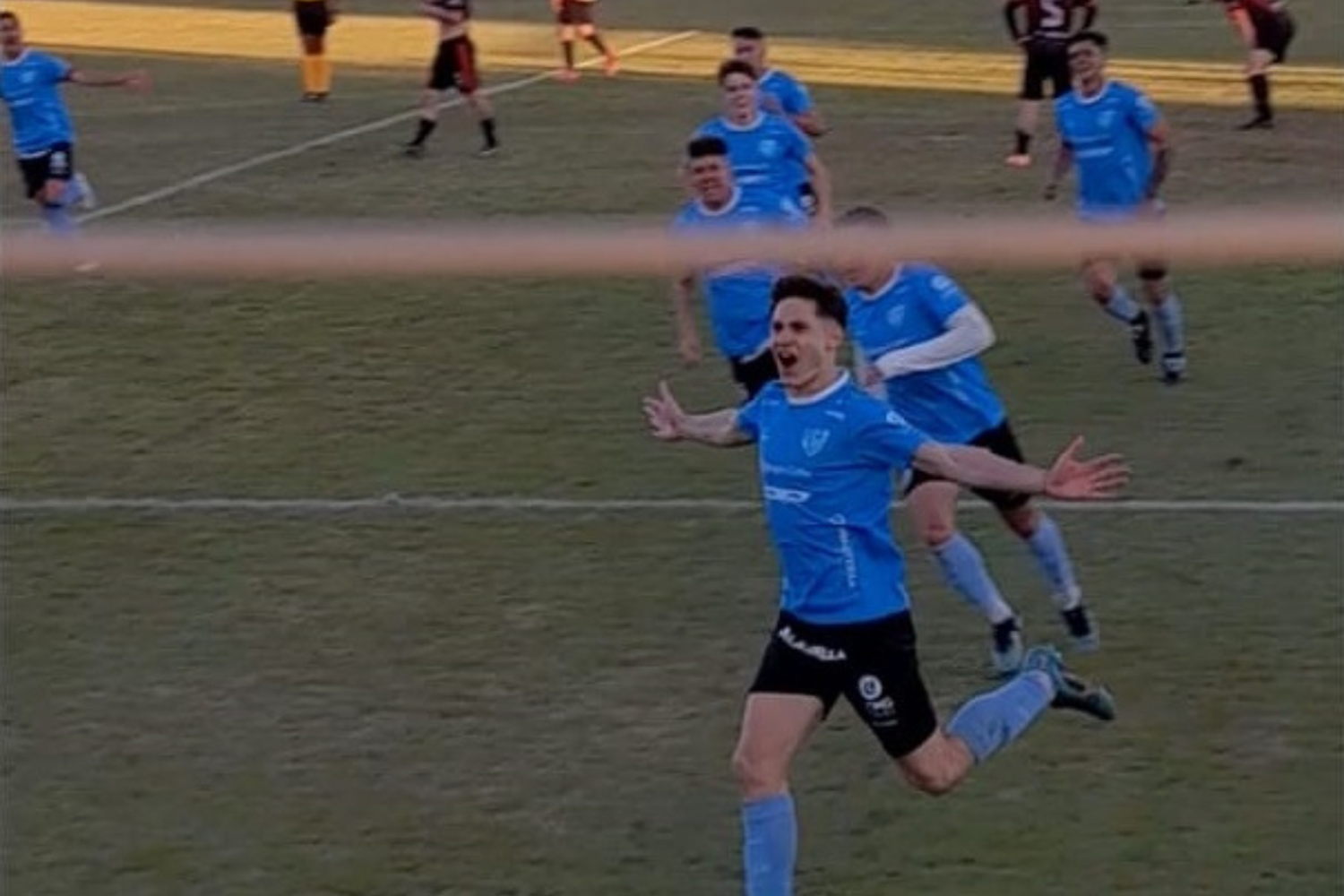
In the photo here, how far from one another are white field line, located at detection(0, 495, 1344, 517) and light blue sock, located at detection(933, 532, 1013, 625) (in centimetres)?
257

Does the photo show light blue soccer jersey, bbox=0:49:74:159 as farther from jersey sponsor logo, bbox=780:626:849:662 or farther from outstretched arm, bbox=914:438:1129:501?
outstretched arm, bbox=914:438:1129:501

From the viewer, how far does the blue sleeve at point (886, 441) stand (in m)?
7.28

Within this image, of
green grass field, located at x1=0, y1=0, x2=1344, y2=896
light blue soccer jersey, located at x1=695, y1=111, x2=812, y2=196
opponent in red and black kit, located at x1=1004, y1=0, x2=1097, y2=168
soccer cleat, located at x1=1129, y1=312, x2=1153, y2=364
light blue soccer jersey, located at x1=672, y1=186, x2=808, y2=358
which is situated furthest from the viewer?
opponent in red and black kit, located at x1=1004, y1=0, x2=1097, y2=168

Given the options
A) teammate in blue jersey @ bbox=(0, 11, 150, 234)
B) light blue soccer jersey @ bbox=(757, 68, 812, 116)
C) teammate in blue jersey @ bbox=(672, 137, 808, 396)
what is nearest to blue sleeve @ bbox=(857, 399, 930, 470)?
teammate in blue jersey @ bbox=(672, 137, 808, 396)

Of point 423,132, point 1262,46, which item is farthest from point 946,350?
point 1262,46

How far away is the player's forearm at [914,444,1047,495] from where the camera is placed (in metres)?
7.04

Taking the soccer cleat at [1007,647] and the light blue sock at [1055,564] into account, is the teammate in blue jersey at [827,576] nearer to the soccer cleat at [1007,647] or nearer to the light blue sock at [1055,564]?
the soccer cleat at [1007,647]

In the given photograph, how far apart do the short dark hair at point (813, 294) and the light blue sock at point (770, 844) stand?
1.32 metres

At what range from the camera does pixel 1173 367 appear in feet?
47.3

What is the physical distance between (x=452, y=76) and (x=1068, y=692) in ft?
54.2

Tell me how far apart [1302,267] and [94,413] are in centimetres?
804

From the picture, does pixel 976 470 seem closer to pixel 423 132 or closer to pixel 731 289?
pixel 731 289

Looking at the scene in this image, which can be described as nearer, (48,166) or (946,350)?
(946,350)

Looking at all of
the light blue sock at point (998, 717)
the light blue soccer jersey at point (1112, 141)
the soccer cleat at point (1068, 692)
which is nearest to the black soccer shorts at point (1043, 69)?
the light blue soccer jersey at point (1112, 141)
